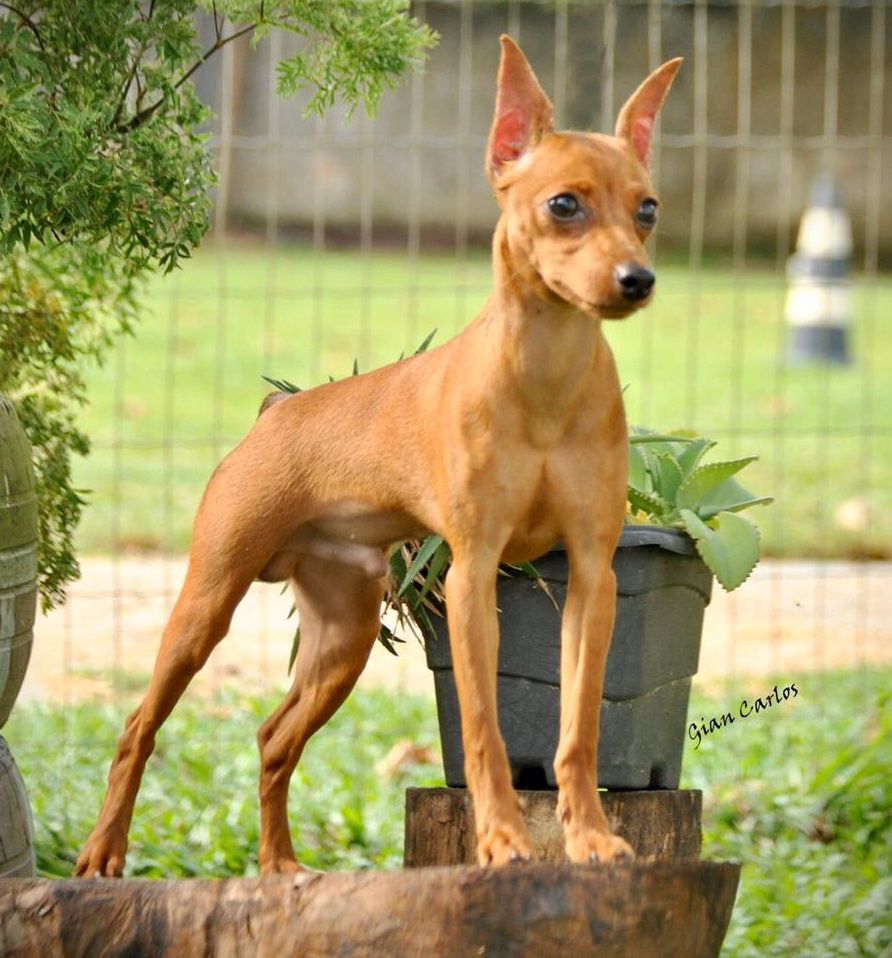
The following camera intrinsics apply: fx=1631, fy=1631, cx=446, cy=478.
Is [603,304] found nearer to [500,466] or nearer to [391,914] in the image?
[500,466]

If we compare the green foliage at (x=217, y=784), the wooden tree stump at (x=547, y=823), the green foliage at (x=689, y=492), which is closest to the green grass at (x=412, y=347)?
the green foliage at (x=217, y=784)

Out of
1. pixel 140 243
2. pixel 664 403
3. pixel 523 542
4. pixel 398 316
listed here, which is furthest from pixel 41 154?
pixel 398 316

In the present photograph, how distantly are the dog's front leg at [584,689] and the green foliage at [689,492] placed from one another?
776mm

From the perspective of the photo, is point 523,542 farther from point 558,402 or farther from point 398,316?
point 398,316

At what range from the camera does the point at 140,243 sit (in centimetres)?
356

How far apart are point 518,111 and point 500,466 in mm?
644

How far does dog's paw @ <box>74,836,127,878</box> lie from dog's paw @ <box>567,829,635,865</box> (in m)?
0.99

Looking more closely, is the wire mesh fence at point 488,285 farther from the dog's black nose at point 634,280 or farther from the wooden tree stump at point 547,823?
the wooden tree stump at point 547,823

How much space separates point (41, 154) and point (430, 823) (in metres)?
1.78

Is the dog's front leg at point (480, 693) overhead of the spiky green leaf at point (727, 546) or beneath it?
beneath

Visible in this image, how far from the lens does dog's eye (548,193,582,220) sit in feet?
9.09

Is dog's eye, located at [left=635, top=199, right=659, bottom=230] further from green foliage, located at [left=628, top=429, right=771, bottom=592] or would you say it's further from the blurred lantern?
the blurred lantern

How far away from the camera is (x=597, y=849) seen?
2.92 m

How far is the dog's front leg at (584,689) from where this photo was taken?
298 cm
